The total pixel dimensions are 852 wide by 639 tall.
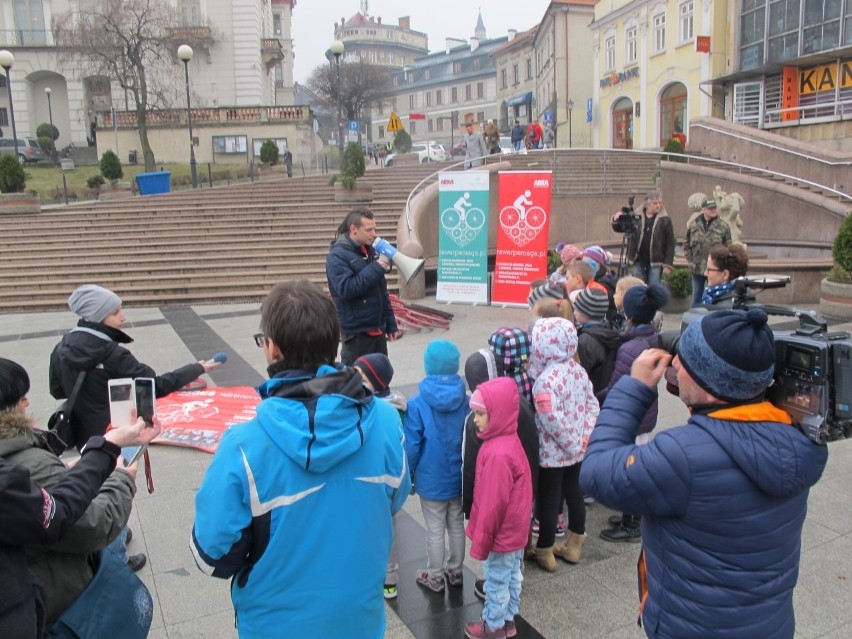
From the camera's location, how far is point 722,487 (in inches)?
76.4

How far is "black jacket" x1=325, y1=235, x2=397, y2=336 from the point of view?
5449mm

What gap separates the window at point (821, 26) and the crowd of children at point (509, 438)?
25.5 meters

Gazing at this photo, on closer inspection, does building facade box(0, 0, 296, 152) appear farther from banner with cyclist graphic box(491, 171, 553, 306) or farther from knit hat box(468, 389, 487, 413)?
knit hat box(468, 389, 487, 413)

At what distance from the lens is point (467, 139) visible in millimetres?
22391

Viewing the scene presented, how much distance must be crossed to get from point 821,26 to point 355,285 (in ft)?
85.9

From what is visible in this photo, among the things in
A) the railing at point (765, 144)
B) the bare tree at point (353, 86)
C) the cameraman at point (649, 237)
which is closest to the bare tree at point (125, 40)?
the bare tree at point (353, 86)

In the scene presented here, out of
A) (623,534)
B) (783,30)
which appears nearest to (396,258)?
(623,534)

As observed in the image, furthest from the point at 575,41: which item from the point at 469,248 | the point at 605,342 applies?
the point at 605,342

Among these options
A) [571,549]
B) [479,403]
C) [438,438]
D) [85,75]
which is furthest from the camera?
[85,75]

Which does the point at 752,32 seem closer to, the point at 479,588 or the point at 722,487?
the point at 479,588

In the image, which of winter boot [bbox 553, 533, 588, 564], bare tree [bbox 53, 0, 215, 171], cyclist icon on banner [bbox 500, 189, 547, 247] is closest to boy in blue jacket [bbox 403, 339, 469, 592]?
winter boot [bbox 553, 533, 588, 564]

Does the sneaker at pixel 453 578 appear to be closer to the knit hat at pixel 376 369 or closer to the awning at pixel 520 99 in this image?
the knit hat at pixel 376 369

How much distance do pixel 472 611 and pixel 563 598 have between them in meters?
0.50

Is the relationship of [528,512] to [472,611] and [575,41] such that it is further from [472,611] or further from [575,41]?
[575,41]
